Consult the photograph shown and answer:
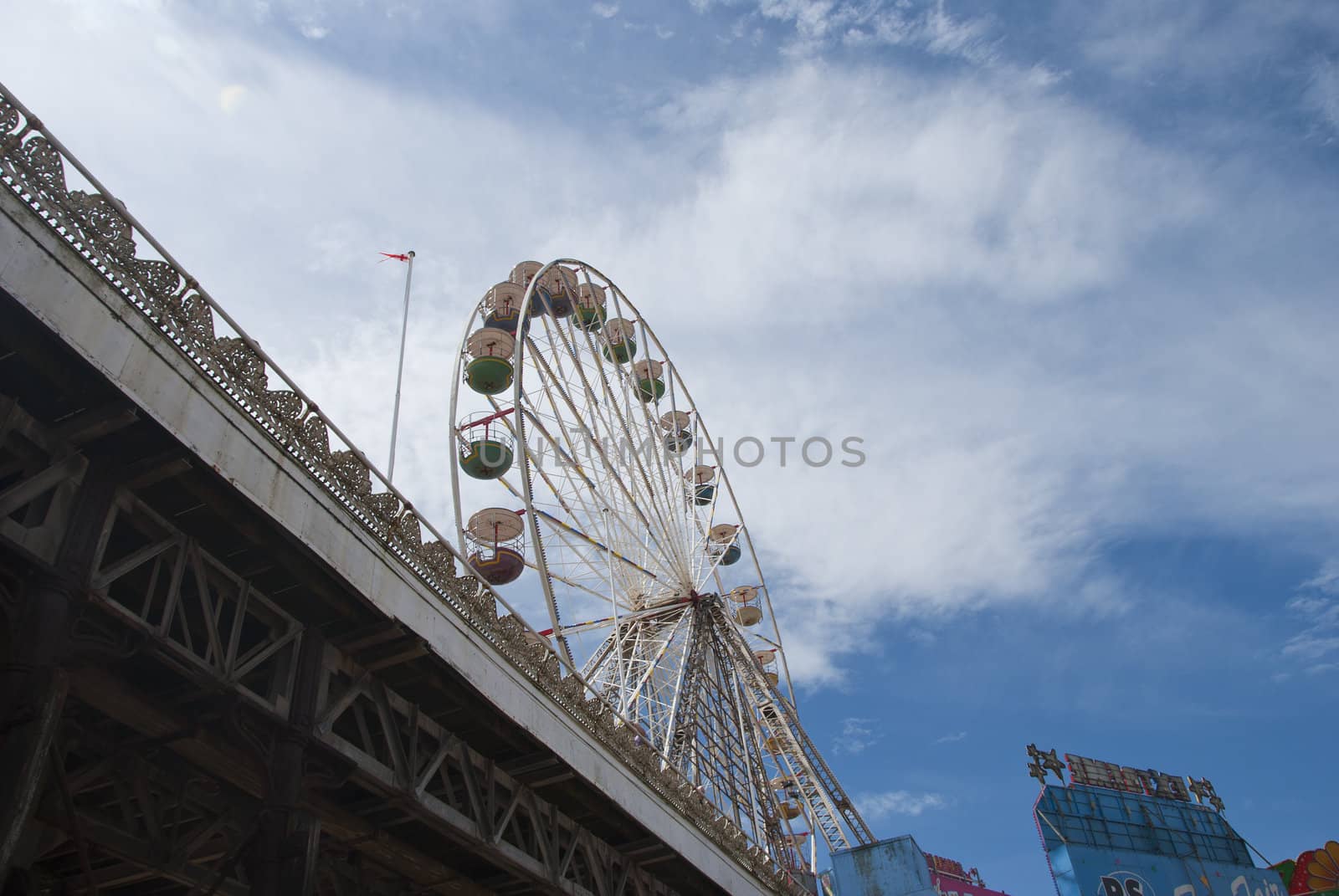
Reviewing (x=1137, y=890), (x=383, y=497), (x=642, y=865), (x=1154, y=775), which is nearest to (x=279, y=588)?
(x=383, y=497)

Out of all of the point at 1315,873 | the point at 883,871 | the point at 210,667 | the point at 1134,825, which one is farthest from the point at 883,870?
the point at 1315,873

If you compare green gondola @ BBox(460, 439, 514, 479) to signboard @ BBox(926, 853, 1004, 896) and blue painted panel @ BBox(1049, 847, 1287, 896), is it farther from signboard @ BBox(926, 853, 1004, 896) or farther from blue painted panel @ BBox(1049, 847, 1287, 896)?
signboard @ BBox(926, 853, 1004, 896)

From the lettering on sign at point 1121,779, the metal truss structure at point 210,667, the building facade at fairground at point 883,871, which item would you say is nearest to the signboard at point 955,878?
the lettering on sign at point 1121,779

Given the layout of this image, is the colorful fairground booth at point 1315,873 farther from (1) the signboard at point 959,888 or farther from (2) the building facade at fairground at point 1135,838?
(1) the signboard at point 959,888

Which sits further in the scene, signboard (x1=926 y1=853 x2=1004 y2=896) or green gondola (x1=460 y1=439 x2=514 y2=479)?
signboard (x1=926 y1=853 x2=1004 y2=896)

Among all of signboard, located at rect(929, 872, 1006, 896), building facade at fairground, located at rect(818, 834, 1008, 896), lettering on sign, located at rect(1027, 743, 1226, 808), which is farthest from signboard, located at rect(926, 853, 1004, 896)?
building facade at fairground, located at rect(818, 834, 1008, 896)

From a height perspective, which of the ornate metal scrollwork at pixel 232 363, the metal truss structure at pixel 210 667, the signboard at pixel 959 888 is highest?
the signboard at pixel 959 888

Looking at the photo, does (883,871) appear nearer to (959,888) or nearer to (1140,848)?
(1140,848)

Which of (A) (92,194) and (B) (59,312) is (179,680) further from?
(A) (92,194)

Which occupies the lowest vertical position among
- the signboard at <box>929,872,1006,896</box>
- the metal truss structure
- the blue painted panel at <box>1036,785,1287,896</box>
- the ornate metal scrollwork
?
the metal truss structure

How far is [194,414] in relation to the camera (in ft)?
30.2

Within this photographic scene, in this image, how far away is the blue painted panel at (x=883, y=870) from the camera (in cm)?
2898

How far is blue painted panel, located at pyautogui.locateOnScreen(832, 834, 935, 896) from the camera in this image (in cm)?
2898

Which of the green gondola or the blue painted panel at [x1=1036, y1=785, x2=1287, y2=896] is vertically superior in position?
the green gondola
